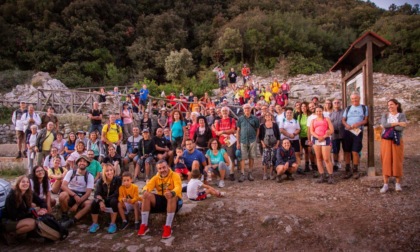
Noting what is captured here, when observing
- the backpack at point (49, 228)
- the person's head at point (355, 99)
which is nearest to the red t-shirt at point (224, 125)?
the person's head at point (355, 99)

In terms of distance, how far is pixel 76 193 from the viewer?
5.55m

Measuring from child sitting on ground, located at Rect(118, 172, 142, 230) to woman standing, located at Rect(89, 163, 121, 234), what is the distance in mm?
89

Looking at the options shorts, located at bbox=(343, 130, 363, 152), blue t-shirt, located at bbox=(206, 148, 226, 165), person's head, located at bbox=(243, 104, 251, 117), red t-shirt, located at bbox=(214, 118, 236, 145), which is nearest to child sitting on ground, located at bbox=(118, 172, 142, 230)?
blue t-shirt, located at bbox=(206, 148, 226, 165)

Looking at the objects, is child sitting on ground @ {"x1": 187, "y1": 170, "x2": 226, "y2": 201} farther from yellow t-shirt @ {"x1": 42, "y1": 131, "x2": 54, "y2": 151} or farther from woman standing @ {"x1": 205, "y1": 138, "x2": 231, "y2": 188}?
yellow t-shirt @ {"x1": 42, "y1": 131, "x2": 54, "y2": 151}

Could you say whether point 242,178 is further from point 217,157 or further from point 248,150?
point 217,157

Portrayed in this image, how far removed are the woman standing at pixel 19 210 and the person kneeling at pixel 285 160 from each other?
424cm

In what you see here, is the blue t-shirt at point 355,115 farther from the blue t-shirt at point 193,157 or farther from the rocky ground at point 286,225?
the blue t-shirt at point 193,157

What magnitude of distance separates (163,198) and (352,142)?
3.78 m

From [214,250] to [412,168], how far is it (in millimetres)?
4954

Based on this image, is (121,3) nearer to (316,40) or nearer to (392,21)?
(316,40)

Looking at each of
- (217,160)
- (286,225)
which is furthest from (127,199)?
(286,225)

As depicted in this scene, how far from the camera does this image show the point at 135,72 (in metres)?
25.6

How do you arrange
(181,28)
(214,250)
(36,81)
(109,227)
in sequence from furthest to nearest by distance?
(181,28)
(36,81)
(109,227)
(214,250)

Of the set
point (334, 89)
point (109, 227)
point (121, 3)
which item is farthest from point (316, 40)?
point (109, 227)
